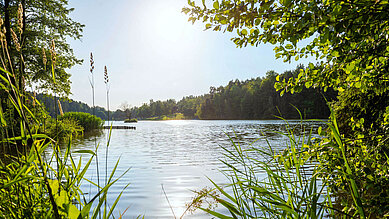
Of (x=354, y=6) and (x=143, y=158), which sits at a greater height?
(x=354, y=6)

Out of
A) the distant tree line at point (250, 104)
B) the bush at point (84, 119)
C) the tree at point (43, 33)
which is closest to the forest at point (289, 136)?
the tree at point (43, 33)

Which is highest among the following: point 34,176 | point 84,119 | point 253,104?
point 253,104

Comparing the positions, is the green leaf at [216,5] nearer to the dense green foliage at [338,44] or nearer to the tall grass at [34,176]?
the dense green foliage at [338,44]

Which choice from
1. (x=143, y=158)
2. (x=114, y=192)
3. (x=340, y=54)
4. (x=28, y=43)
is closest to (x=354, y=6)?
(x=340, y=54)

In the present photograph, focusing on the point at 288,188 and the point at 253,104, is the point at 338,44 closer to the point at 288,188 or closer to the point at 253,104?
the point at 288,188

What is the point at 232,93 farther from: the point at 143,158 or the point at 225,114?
the point at 143,158

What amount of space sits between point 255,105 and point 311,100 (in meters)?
21.9

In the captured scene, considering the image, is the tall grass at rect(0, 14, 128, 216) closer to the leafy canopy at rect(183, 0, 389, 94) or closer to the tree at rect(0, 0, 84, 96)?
the leafy canopy at rect(183, 0, 389, 94)

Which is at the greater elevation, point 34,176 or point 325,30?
point 325,30

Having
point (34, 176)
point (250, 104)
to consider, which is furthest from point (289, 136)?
point (250, 104)

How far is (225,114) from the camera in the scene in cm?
10812

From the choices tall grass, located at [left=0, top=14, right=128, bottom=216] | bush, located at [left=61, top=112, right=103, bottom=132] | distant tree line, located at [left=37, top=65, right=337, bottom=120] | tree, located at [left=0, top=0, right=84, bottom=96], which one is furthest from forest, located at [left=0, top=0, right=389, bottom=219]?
distant tree line, located at [left=37, top=65, right=337, bottom=120]

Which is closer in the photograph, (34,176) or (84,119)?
(34,176)

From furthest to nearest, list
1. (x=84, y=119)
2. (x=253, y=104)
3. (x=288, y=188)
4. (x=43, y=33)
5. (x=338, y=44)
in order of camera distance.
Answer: (x=253, y=104) → (x=84, y=119) → (x=43, y=33) → (x=338, y=44) → (x=288, y=188)
